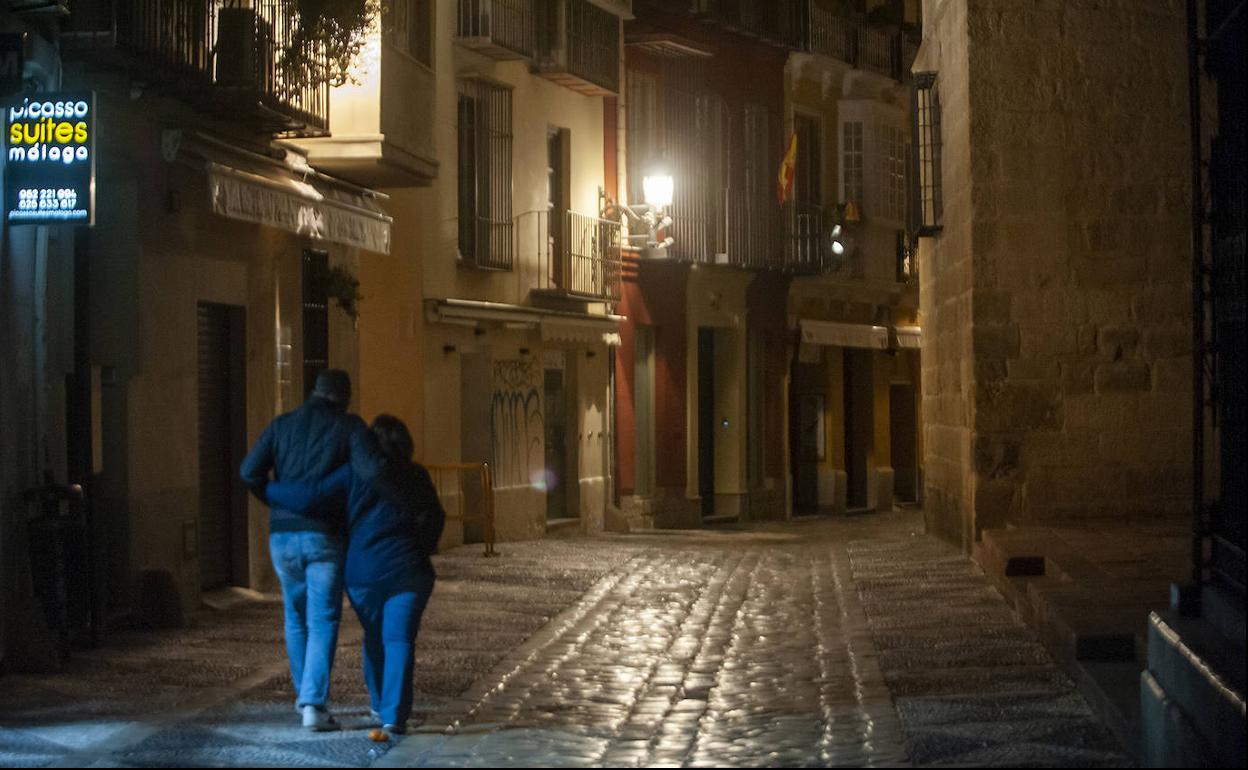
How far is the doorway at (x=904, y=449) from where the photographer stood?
1497 inches

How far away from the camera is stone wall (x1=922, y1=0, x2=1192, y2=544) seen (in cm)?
1692

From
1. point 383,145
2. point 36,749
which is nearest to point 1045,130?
point 383,145

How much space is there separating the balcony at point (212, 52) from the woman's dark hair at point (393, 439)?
5.19m

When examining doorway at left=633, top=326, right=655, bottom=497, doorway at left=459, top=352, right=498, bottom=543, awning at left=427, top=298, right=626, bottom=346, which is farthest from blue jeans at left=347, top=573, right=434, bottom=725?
doorway at left=633, top=326, right=655, bottom=497

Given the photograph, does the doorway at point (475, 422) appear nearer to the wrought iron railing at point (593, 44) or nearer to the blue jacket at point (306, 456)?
the wrought iron railing at point (593, 44)

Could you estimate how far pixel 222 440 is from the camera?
637 inches

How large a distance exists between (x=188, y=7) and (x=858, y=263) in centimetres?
2182

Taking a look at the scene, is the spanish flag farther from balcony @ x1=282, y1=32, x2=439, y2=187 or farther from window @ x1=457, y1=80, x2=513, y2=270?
balcony @ x1=282, y1=32, x2=439, y2=187

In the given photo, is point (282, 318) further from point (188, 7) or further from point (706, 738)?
point (706, 738)

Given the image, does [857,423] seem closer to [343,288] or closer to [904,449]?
[904,449]

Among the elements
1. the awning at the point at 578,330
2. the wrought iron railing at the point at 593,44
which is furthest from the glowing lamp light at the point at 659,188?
the awning at the point at 578,330

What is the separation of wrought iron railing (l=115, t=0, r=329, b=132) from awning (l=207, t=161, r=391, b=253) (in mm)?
604

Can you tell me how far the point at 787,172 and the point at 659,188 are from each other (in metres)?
4.37

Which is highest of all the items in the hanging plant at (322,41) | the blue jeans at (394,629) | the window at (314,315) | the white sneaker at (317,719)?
the hanging plant at (322,41)
